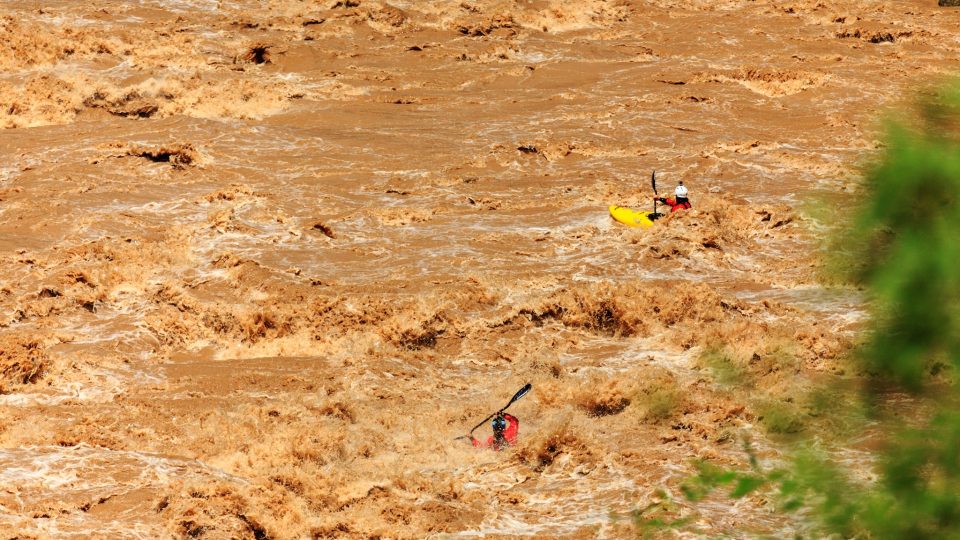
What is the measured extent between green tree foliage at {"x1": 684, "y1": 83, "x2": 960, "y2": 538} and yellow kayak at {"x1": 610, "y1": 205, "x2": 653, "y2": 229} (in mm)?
10277

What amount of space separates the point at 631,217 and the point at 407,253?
2.60 m

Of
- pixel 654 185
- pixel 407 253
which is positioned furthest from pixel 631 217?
pixel 407 253

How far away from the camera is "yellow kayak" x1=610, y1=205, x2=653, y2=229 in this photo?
12023 millimetres

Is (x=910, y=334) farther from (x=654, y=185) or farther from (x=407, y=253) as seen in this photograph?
(x=654, y=185)

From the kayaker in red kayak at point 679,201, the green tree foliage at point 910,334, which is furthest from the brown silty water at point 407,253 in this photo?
the kayaker in red kayak at point 679,201

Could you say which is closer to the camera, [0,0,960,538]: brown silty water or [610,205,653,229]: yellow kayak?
[0,0,960,538]: brown silty water

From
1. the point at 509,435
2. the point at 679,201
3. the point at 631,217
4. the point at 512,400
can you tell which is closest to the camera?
the point at 512,400

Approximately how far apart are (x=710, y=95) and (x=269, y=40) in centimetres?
725

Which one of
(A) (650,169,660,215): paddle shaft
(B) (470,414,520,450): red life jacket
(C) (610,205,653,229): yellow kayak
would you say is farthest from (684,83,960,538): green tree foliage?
(A) (650,169,660,215): paddle shaft

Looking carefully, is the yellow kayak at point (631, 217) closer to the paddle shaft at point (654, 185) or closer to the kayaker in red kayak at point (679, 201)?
the paddle shaft at point (654, 185)

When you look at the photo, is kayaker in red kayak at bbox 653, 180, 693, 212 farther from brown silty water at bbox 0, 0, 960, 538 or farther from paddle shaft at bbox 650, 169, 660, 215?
brown silty water at bbox 0, 0, 960, 538

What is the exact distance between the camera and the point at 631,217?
12.2 metres

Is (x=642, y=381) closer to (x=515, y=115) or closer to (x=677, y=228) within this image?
(x=677, y=228)

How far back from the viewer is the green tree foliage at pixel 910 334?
161cm
